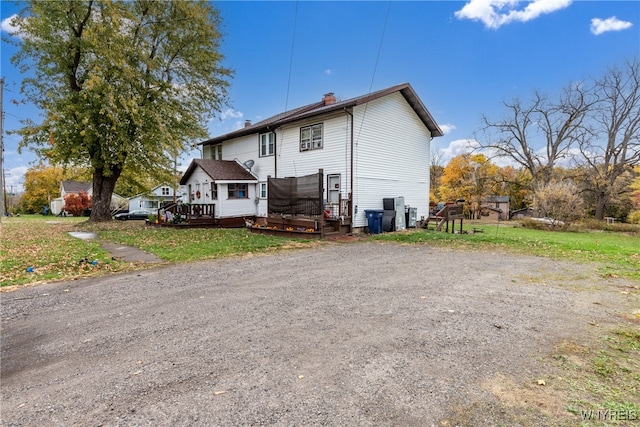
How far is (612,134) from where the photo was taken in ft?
95.0

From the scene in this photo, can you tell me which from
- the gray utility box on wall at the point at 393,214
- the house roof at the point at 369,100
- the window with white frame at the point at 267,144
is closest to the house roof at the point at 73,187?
the house roof at the point at 369,100

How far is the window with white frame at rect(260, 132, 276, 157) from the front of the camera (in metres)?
18.2

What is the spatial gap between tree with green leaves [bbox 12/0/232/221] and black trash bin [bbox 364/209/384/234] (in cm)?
1144

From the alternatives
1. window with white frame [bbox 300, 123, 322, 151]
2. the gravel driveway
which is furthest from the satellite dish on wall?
the gravel driveway

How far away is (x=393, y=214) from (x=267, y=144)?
28.5 feet

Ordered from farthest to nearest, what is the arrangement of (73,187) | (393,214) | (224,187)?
(73,187)
(224,187)
(393,214)

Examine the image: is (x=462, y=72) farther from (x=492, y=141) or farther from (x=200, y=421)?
(x=200, y=421)

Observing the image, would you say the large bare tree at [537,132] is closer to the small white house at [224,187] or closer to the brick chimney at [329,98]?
the brick chimney at [329,98]

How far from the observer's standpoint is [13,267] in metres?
7.07

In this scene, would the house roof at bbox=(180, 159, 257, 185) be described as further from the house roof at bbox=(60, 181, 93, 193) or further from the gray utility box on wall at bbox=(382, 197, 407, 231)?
the house roof at bbox=(60, 181, 93, 193)

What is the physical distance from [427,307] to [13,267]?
29.2 feet

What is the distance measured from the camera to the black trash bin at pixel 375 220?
1432 cm

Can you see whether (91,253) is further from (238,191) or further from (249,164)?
(249,164)

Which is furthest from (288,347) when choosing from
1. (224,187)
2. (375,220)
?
(224,187)
